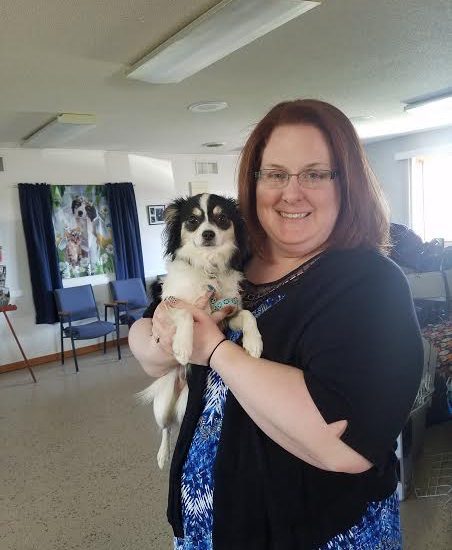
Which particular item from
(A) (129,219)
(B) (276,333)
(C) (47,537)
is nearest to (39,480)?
(C) (47,537)

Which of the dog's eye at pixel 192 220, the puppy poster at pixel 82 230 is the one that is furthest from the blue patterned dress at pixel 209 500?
the puppy poster at pixel 82 230

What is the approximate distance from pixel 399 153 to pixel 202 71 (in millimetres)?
4781

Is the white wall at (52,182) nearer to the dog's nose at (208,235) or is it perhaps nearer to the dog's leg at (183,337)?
the dog's nose at (208,235)

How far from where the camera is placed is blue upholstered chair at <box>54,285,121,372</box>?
17.0 ft

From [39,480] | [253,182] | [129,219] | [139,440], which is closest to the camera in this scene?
[253,182]

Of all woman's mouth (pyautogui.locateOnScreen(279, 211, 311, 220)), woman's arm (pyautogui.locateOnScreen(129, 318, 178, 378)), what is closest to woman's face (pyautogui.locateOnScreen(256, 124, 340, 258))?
woman's mouth (pyautogui.locateOnScreen(279, 211, 311, 220))

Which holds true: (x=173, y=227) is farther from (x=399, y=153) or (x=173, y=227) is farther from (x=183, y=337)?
(x=399, y=153)

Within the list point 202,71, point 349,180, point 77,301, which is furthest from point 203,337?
point 77,301

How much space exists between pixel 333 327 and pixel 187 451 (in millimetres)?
450

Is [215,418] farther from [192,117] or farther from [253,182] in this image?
[192,117]

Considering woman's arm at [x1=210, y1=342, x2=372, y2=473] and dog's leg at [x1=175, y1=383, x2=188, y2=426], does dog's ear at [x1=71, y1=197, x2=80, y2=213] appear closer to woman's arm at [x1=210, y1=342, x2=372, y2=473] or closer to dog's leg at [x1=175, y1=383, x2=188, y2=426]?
dog's leg at [x1=175, y1=383, x2=188, y2=426]

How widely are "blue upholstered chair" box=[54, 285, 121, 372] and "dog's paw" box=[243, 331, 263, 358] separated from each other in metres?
4.54

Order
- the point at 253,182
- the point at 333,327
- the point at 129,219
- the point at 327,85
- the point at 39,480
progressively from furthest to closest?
the point at 129,219
the point at 327,85
the point at 39,480
the point at 253,182
the point at 333,327

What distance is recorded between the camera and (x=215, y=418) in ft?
3.13
